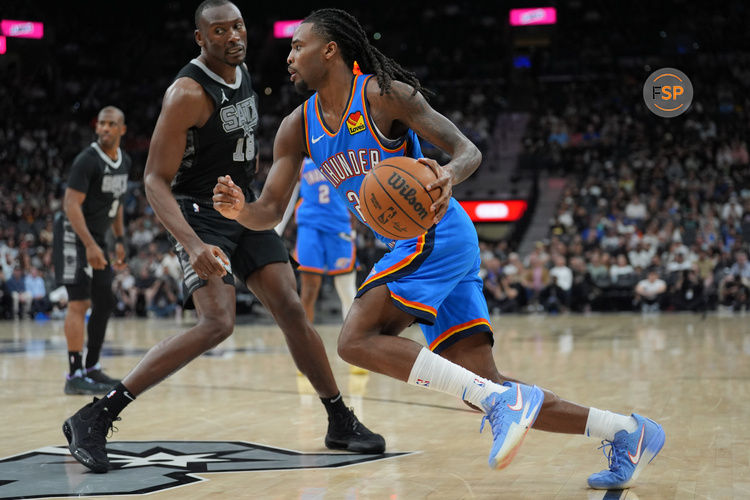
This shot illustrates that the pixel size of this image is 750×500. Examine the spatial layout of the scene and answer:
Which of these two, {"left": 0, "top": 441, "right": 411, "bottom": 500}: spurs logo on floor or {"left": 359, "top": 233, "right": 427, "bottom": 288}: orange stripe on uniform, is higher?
{"left": 359, "top": 233, "right": 427, "bottom": 288}: orange stripe on uniform

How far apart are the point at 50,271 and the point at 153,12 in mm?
13987

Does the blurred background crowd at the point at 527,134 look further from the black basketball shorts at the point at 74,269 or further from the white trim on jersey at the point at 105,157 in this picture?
the black basketball shorts at the point at 74,269

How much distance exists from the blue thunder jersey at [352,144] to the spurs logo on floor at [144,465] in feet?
3.32

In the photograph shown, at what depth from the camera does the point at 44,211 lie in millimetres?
19516

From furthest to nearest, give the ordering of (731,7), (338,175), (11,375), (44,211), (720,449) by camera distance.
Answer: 1. (731,7)
2. (44,211)
3. (11,375)
4. (720,449)
5. (338,175)

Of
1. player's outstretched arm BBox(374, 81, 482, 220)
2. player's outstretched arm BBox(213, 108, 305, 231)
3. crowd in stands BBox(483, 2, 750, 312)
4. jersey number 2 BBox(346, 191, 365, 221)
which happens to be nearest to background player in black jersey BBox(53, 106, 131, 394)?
player's outstretched arm BBox(213, 108, 305, 231)

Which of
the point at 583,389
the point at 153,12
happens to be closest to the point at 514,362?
the point at 583,389

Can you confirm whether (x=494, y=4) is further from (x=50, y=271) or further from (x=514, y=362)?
(x=514, y=362)

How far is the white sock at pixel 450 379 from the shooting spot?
2928 millimetres

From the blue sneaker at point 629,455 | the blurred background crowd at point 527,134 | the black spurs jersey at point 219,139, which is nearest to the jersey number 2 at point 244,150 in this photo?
the black spurs jersey at point 219,139

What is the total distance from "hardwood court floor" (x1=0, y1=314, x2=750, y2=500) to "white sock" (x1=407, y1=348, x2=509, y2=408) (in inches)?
14.4

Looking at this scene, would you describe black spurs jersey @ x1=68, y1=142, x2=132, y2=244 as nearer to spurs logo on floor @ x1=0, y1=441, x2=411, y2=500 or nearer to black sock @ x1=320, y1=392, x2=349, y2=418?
spurs logo on floor @ x1=0, y1=441, x2=411, y2=500

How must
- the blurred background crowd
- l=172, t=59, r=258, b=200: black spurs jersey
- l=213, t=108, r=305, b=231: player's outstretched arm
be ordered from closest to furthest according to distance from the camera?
1. l=213, t=108, r=305, b=231: player's outstretched arm
2. l=172, t=59, r=258, b=200: black spurs jersey
3. the blurred background crowd

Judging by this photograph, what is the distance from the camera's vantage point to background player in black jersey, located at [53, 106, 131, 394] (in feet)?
19.0
